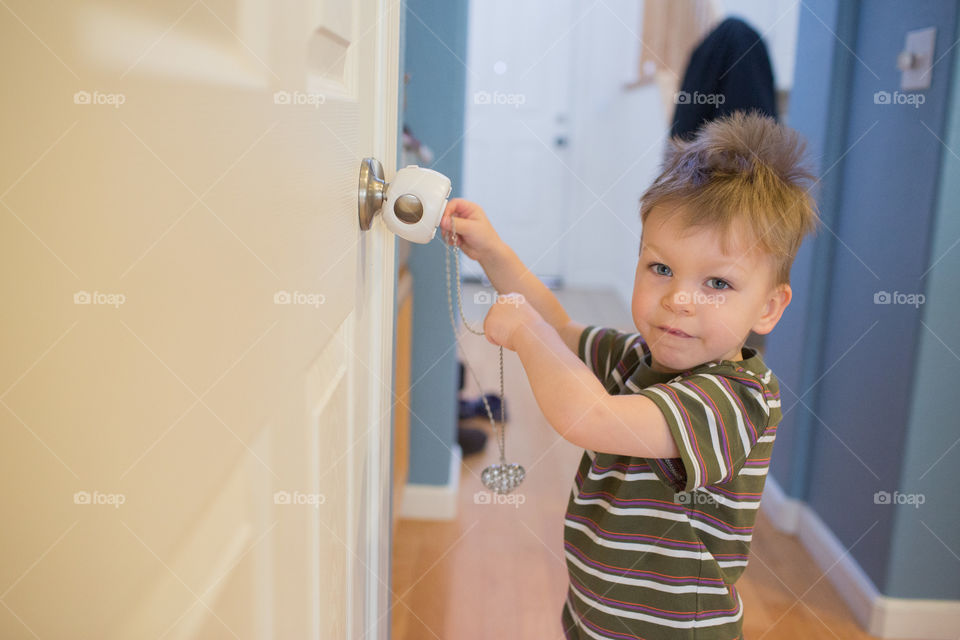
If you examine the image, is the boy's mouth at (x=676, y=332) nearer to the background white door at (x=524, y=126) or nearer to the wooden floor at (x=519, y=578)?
the wooden floor at (x=519, y=578)

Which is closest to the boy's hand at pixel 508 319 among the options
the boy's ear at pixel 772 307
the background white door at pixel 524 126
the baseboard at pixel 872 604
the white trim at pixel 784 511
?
the boy's ear at pixel 772 307

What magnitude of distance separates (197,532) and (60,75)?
22 centimetres

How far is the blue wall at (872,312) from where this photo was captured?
150 cm

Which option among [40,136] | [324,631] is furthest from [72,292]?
[324,631]

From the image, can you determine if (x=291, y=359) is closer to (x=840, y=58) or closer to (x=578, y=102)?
(x=840, y=58)

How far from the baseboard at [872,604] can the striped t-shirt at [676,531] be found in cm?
90

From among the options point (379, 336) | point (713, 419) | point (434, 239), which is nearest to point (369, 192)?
point (379, 336)

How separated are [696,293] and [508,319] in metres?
0.20

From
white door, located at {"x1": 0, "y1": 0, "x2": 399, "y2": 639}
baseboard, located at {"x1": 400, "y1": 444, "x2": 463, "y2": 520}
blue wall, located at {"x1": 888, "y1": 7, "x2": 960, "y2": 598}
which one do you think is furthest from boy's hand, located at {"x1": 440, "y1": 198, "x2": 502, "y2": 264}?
baseboard, located at {"x1": 400, "y1": 444, "x2": 463, "y2": 520}

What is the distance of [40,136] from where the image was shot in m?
0.31

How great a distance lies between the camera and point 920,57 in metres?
1.49

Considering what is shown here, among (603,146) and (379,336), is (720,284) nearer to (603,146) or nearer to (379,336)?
(379,336)

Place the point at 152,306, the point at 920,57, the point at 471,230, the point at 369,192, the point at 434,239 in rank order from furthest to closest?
1. the point at 434,239
2. the point at 920,57
3. the point at 471,230
4. the point at 369,192
5. the point at 152,306

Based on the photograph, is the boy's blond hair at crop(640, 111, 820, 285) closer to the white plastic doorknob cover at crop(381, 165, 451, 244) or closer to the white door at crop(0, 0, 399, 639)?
the white plastic doorknob cover at crop(381, 165, 451, 244)
